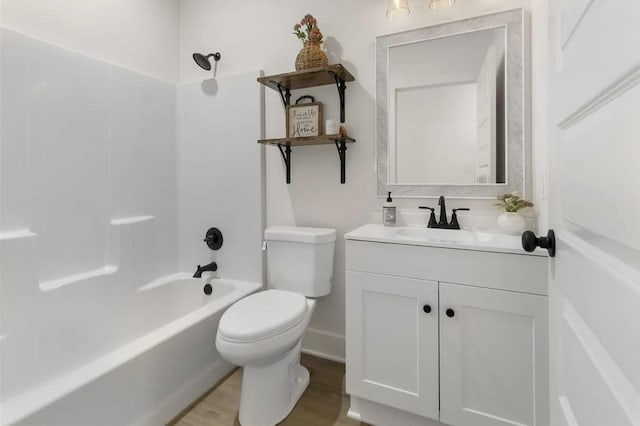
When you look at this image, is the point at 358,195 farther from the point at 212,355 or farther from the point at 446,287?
the point at 212,355

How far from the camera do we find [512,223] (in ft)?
4.42

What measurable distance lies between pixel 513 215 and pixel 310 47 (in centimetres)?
140

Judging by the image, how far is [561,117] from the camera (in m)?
0.67

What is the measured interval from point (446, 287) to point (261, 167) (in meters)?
1.38

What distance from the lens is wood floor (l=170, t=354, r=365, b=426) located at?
1.44 meters

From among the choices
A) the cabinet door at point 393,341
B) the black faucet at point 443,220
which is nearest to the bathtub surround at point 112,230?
the cabinet door at point 393,341

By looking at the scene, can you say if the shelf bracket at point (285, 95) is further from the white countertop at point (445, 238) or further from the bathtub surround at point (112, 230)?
the white countertop at point (445, 238)

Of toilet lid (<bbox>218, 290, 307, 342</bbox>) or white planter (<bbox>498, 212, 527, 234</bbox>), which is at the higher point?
white planter (<bbox>498, 212, 527, 234</bbox>)

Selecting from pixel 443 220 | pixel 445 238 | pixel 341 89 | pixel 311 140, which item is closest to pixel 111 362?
pixel 311 140

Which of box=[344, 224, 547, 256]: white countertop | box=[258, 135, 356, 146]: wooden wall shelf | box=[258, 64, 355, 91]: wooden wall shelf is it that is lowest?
box=[344, 224, 547, 256]: white countertop

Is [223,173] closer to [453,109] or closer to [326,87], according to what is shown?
[326,87]

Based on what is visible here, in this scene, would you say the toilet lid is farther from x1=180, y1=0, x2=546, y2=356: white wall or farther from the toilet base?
x1=180, y1=0, x2=546, y2=356: white wall

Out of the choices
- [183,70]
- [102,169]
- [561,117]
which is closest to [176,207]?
[102,169]

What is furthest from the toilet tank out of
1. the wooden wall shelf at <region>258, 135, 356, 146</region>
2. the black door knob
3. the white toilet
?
the black door knob
